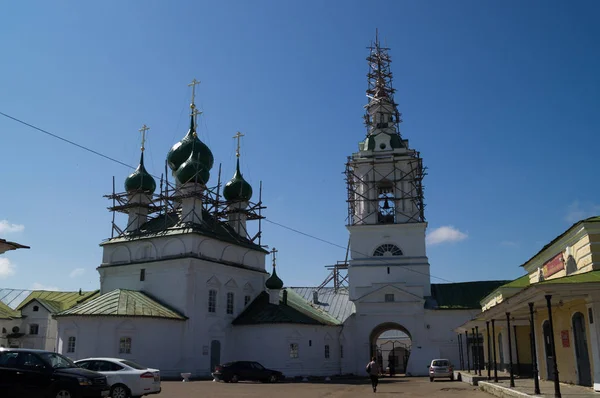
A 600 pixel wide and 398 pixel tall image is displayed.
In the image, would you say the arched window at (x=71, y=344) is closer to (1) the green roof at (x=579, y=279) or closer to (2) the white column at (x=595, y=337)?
(1) the green roof at (x=579, y=279)

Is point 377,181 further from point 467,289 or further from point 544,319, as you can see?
point 544,319

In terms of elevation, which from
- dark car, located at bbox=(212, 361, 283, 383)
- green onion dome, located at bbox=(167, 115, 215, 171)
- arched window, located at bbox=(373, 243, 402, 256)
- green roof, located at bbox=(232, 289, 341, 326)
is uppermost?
green onion dome, located at bbox=(167, 115, 215, 171)

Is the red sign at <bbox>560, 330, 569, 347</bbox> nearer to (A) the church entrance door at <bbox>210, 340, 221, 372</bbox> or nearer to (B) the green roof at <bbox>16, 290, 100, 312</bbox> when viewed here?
(A) the church entrance door at <bbox>210, 340, 221, 372</bbox>

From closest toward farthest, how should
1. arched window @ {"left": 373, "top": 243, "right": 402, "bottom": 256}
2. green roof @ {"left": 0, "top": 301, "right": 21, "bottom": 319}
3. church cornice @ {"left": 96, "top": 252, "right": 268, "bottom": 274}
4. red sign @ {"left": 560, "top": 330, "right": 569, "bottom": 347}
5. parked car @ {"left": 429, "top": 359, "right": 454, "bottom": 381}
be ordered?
red sign @ {"left": 560, "top": 330, "right": 569, "bottom": 347} < parked car @ {"left": 429, "top": 359, "right": 454, "bottom": 381} < church cornice @ {"left": 96, "top": 252, "right": 268, "bottom": 274} < arched window @ {"left": 373, "top": 243, "right": 402, "bottom": 256} < green roof @ {"left": 0, "top": 301, "right": 21, "bottom": 319}

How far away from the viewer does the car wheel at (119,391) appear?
53.9 ft

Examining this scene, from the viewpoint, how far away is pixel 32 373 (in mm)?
13258

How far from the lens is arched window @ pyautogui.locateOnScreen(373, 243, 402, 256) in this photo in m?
40.4

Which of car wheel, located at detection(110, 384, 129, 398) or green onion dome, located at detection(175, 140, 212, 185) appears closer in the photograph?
car wheel, located at detection(110, 384, 129, 398)

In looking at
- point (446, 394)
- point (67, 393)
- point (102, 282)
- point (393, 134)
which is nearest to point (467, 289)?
point (393, 134)

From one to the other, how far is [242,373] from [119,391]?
44.6ft

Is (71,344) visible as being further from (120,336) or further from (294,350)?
(294,350)

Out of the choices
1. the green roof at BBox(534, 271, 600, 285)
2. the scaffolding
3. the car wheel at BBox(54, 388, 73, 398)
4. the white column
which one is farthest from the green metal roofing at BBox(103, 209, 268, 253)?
the green roof at BBox(534, 271, 600, 285)

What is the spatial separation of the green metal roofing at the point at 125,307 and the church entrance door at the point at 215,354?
3.21 meters

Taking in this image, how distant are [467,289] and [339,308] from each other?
9.24 m
